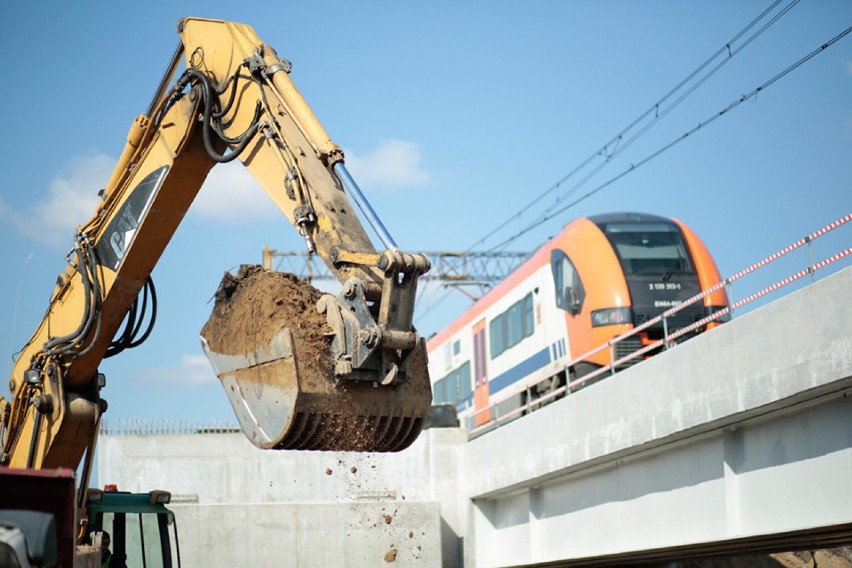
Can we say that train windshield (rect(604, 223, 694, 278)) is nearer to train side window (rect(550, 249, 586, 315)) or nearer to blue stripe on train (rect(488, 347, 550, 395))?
train side window (rect(550, 249, 586, 315))

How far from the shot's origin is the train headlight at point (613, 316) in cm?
2230

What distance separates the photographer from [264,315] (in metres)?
8.95

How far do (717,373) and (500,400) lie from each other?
1292cm

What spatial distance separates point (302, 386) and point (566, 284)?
15.8 metres

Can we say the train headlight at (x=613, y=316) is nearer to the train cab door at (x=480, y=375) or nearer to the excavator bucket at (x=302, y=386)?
the train cab door at (x=480, y=375)

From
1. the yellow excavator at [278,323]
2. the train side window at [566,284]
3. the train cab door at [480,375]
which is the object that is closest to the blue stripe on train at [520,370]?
the train cab door at [480,375]

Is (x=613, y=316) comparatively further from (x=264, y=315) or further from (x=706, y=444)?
(x=264, y=315)

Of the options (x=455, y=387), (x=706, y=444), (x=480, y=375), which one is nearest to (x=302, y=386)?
(x=706, y=444)

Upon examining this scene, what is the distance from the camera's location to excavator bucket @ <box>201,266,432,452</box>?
838 cm

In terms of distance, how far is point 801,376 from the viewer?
472 inches

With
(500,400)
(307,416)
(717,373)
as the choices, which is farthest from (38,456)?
(500,400)

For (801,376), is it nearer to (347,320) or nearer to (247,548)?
(347,320)

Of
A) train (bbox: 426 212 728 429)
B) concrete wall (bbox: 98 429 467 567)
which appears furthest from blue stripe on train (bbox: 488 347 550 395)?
concrete wall (bbox: 98 429 467 567)

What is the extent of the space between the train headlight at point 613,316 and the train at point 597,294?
18 millimetres
